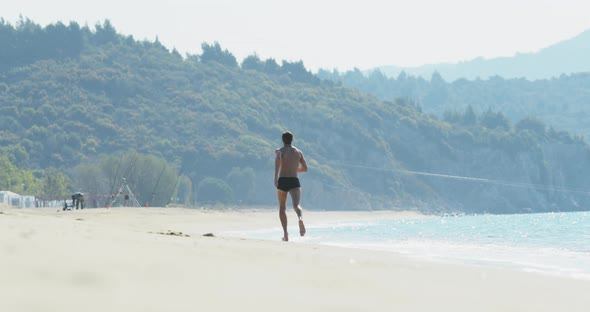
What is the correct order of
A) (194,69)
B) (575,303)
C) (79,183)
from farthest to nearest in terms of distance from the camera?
(194,69)
(79,183)
(575,303)

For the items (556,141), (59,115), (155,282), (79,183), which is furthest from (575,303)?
(556,141)

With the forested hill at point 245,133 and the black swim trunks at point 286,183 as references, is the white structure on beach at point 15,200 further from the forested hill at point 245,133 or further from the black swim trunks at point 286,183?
the black swim trunks at point 286,183

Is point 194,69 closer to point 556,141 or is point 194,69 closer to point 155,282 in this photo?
point 556,141

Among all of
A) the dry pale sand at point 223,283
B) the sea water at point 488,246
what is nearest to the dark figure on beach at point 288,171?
the sea water at point 488,246

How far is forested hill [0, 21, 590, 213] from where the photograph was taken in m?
112

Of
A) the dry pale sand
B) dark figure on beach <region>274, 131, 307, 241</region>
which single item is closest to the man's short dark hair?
dark figure on beach <region>274, 131, 307, 241</region>

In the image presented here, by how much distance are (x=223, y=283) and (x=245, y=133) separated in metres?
123

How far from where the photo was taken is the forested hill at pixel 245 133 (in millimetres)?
112000

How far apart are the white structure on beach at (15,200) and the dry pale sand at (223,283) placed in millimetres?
59027

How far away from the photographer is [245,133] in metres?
127

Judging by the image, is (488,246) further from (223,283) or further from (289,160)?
(223,283)

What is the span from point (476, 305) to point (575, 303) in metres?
0.89

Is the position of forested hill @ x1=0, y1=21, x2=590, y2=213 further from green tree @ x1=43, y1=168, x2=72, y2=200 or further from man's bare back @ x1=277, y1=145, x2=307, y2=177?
man's bare back @ x1=277, y1=145, x2=307, y2=177

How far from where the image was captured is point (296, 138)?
434ft
